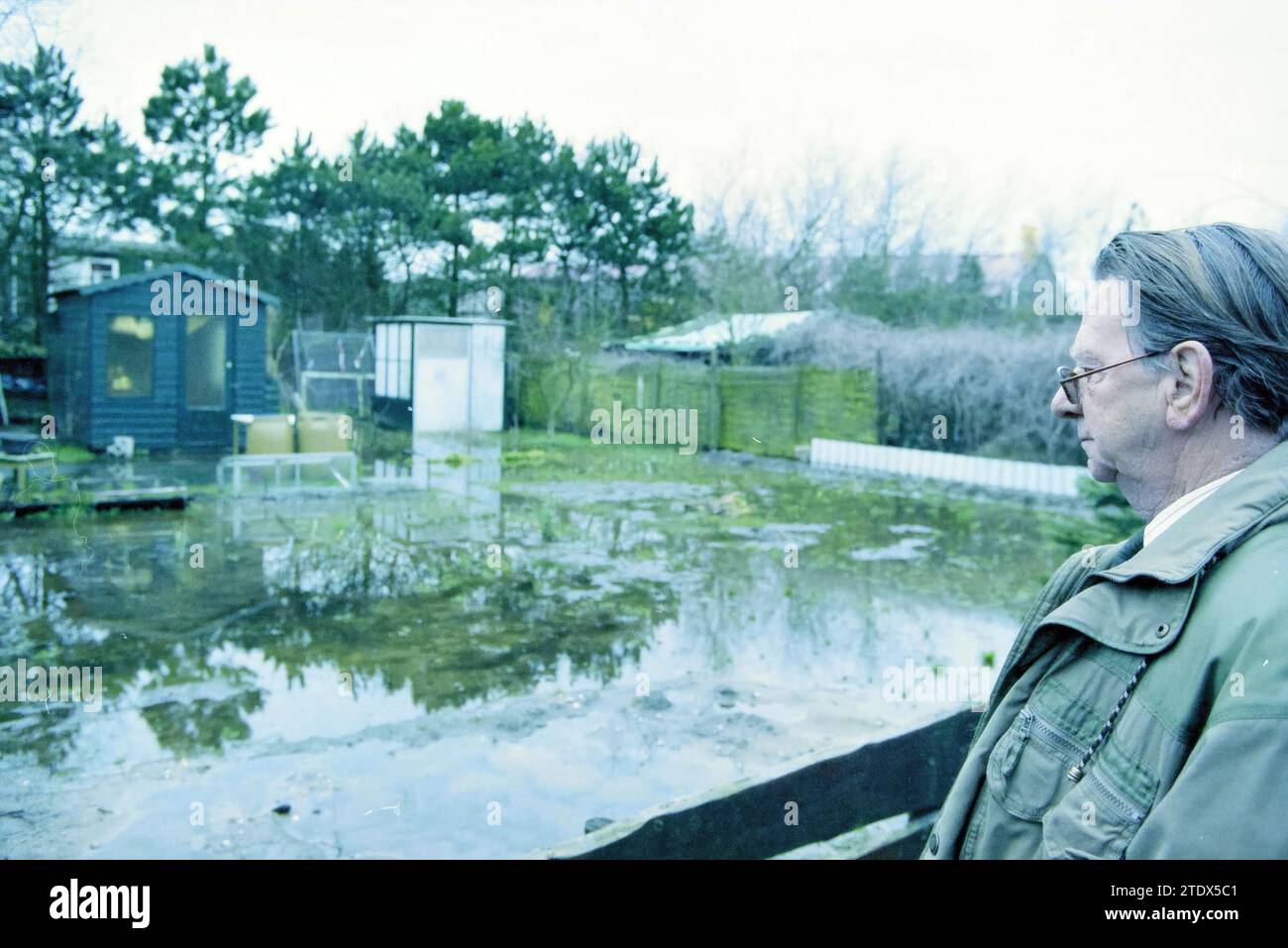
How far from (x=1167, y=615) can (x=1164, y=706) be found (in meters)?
0.09

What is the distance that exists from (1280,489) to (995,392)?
593 inches

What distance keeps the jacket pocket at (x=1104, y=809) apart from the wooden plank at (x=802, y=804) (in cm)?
94

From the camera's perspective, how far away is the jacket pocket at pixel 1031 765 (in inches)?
Result: 46.4

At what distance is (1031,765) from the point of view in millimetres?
1211

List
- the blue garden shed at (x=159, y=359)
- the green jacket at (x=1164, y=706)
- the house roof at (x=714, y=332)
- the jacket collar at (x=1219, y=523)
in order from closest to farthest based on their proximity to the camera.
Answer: the green jacket at (x=1164, y=706) → the jacket collar at (x=1219, y=523) → the blue garden shed at (x=159, y=359) → the house roof at (x=714, y=332)

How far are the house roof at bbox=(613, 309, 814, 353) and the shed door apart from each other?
7986 millimetres

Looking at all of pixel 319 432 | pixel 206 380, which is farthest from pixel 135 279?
pixel 319 432

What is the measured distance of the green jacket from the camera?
3.26 feet
